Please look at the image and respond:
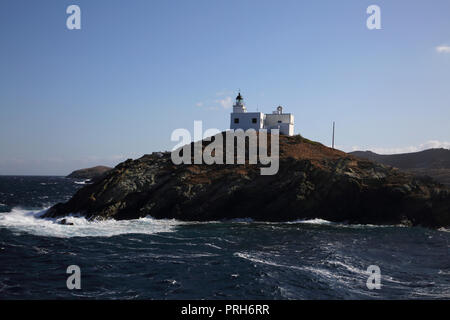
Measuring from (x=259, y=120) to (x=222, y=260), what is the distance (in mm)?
51437

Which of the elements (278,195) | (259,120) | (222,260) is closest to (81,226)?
(222,260)

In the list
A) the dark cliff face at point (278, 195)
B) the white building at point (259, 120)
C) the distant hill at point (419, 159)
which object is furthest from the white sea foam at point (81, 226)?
the distant hill at point (419, 159)

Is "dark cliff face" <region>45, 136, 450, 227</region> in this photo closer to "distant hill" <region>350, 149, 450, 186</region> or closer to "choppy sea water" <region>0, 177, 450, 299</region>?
"choppy sea water" <region>0, 177, 450, 299</region>

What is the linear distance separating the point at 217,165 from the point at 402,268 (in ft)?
119

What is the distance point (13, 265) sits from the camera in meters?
25.2

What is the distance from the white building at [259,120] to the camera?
248 feet

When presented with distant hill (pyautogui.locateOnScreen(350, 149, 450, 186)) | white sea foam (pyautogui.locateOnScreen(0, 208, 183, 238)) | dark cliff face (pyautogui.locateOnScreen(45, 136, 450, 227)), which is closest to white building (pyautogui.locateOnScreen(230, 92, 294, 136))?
dark cliff face (pyautogui.locateOnScreen(45, 136, 450, 227))

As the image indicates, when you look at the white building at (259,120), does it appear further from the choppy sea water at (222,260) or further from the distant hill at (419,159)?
the distant hill at (419,159)

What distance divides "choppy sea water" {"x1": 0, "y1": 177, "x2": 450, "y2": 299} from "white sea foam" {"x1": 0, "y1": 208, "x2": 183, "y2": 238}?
122 mm

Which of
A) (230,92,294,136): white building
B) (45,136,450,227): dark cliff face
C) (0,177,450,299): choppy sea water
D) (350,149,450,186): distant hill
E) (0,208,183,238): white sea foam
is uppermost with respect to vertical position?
(230,92,294,136): white building

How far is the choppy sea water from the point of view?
2042cm

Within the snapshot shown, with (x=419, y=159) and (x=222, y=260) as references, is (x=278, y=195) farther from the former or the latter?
(x=419, y=159)

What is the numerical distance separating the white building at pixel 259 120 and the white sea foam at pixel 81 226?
113 feet

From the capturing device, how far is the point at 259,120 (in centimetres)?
7531
